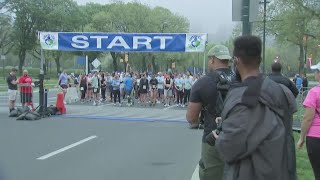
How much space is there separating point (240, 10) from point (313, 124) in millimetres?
2824

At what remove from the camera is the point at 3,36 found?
8050cm

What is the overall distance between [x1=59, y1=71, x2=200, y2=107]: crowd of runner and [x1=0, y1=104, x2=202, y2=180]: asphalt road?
27.0 feet

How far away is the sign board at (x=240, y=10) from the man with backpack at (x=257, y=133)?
4979 millimetres

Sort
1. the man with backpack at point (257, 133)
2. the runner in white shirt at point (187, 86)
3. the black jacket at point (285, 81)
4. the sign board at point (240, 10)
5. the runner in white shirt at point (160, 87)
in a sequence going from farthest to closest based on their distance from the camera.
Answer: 1. the runner in white shirt at point (160, 87)
2. the runner in white shirt at point (187, 86)
3. the sign board at point (240, 10)
4. the black jacket at point (285, 81)
5. the man with backpack at point (257, 133)

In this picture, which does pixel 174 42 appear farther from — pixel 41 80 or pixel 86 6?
pixel 86 6

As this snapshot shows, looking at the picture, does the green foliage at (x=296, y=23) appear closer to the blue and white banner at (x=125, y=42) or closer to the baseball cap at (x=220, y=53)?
the blue and white banner at (x=125, y=42)

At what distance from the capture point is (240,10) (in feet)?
26.5

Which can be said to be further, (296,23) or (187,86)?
(296,23)

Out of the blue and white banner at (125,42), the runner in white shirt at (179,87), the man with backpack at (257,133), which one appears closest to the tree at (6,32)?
the runner in white shirt at (179,87)

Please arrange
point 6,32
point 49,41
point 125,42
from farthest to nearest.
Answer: point 6,32 → point 49,41 → point 125,42

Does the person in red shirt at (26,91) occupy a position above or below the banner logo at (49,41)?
below

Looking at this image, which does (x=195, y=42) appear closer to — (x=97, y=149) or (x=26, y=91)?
(x=26, y=91)

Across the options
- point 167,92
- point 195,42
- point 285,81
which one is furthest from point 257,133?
point 167,92

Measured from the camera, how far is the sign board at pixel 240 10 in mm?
7871
